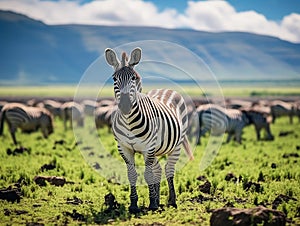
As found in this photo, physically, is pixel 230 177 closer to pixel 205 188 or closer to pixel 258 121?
pixel 205 188

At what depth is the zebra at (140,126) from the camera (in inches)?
309

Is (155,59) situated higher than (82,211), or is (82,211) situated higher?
(155,59)

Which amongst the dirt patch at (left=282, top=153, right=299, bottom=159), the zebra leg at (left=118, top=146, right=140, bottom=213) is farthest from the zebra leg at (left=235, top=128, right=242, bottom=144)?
the zebra leg at (left=118, top=146, right=140, bottom=213)

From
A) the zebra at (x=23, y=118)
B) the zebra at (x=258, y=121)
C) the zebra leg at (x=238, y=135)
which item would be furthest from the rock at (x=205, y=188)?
the zebra at (x=258, y=121)

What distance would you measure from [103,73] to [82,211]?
2795 millimetres

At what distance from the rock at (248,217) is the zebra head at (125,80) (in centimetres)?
235

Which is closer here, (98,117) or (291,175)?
(291,175)

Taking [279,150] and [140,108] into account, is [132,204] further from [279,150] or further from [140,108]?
[279,150]

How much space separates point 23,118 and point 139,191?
11709mm

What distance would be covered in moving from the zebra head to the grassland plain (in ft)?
6.89

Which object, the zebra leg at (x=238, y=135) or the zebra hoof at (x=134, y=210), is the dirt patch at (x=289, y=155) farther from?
the zebra hoof at (x=134, y=210)

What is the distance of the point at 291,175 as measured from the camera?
12602mm

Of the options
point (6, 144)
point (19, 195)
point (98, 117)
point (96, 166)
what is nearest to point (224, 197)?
point (19, 195)

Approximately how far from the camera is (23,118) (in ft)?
68.6
